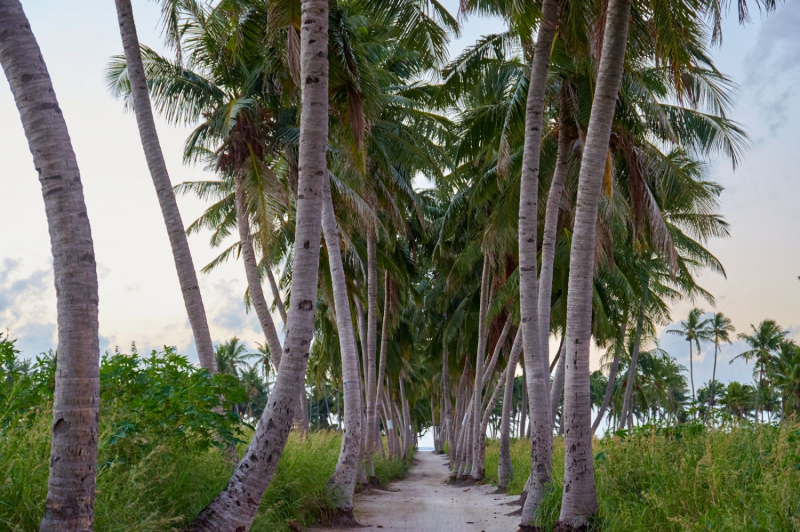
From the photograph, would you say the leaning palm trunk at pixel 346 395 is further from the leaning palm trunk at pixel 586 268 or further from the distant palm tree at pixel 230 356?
the distant palm tree at pixel 230 356

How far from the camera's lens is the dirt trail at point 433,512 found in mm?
9984

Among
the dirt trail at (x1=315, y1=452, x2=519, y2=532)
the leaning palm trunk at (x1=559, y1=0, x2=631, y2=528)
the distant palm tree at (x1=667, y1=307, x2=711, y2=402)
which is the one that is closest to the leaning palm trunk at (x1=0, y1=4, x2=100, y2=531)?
the leaning palm trunk at (x1=559, y1=0, x2=631, y2=528)

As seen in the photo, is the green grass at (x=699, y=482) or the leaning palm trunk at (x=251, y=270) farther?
the leaning palm trunk at (x=251, y=270)

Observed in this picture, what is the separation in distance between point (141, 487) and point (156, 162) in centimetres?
461

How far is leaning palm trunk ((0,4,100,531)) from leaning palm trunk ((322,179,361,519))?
5986 millimetres

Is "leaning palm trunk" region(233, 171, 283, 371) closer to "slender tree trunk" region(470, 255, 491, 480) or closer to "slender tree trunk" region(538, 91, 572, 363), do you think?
"slender tree trunk" region(538, 91, 572, 363)

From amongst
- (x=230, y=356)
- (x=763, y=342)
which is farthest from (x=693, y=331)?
(x=230, y=356)

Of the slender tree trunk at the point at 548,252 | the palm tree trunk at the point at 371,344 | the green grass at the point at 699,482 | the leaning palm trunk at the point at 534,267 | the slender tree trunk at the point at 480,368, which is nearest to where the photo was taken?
the green grass at the point at 699,482

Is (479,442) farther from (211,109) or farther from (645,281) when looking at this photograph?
(211,109)

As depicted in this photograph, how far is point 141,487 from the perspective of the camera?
5.30 metres

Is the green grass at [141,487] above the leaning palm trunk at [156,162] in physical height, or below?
below

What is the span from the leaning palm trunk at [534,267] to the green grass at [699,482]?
87 cm

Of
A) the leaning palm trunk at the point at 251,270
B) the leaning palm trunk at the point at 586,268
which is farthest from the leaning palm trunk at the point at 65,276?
the leaning palm trunk at the point at 251,270

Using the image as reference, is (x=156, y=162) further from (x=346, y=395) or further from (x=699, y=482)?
(x=699, y=482)
